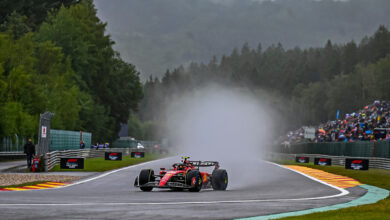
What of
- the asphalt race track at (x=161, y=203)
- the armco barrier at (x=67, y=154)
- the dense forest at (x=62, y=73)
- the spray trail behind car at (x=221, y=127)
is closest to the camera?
the asphalt race track at (x=161, y=203)

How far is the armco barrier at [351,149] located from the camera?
3910cm

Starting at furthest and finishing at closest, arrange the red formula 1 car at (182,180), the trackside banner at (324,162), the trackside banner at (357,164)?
the trackside banner at (324,162) < the trackside banner at (357,164) < the red formula 1 car at (182,180)

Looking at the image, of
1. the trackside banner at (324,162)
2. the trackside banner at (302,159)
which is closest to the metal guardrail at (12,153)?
the trackside banner at (302,159)

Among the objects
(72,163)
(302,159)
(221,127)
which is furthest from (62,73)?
(221,127)

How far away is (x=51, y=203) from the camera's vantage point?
14477 millimetres

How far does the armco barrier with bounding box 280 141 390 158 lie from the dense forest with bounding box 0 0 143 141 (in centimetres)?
2362

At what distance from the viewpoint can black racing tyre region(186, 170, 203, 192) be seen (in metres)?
19.0

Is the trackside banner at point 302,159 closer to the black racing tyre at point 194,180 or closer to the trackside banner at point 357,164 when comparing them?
the trackside banner at point 357,164

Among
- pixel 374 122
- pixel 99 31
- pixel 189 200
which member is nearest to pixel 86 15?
pixel 99 31

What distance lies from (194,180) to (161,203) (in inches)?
169

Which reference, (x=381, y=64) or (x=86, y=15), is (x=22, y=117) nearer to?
(x=86, y=15)

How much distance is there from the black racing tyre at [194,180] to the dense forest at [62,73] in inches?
1351

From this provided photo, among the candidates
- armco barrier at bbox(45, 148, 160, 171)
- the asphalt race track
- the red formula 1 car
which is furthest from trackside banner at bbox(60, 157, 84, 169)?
the red formula 1 car

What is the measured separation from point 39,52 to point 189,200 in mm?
60862
